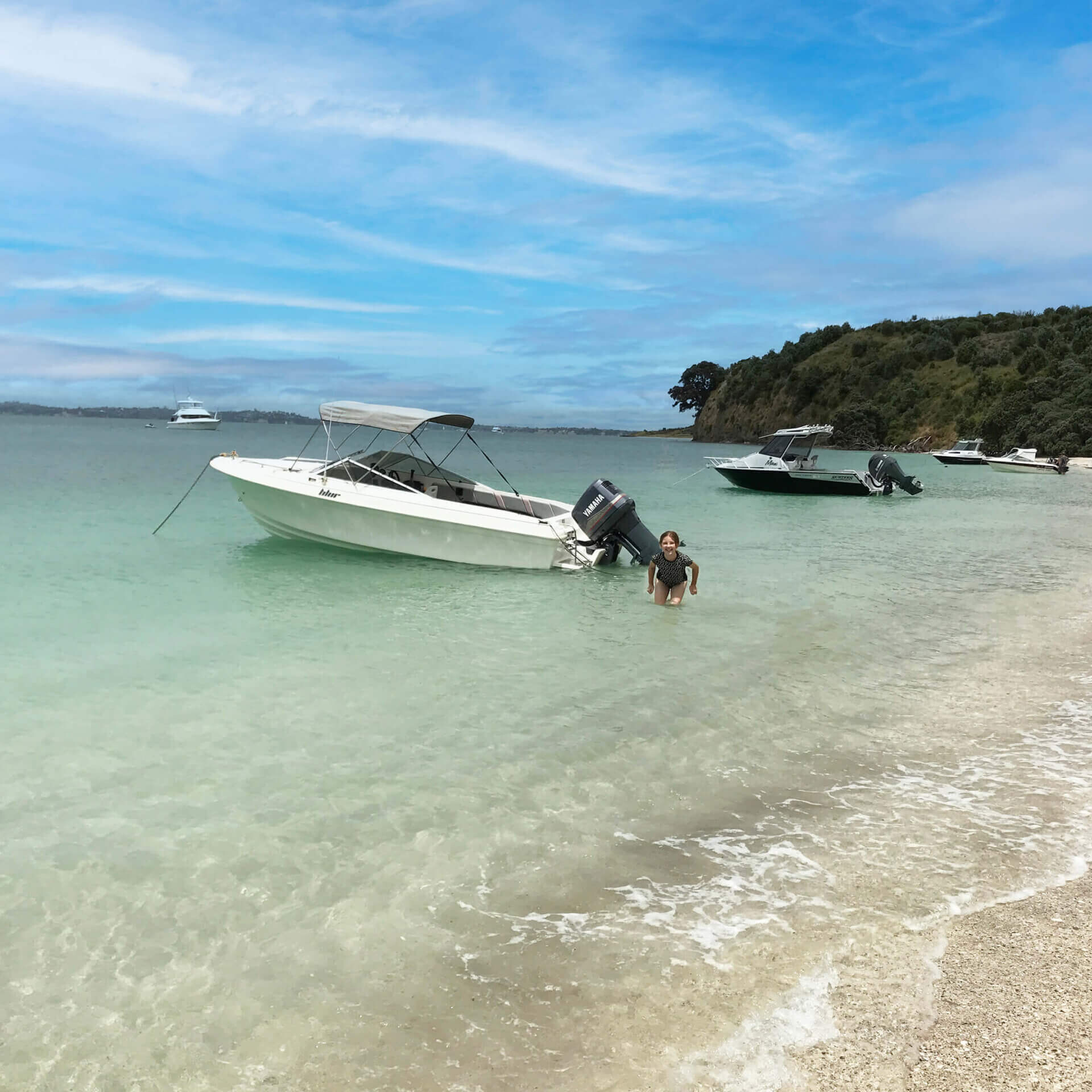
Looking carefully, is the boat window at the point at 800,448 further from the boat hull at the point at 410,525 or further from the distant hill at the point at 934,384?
the distant hill at the point at 934,384

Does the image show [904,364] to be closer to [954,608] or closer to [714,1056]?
[954,608]

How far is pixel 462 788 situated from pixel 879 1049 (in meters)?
3.17

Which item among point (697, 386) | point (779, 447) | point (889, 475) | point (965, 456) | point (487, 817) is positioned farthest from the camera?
point (697, 386)

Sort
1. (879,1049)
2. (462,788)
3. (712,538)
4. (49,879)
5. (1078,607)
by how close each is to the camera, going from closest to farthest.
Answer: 1. (879,1049)
2. (49,879)
3. (462,788)
4. (1078,607)
5. (712,538)

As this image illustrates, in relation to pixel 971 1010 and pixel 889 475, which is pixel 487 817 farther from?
pixel 889 475

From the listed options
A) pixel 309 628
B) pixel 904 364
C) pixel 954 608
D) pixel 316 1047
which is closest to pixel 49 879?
pixel 316 1047

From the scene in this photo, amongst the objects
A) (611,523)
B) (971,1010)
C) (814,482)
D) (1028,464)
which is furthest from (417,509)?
(1028,464)

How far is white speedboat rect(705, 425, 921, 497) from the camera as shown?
33.1 metres

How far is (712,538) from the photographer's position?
20453 millimetres

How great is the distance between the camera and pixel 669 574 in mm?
11812

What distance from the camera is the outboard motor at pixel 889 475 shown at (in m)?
34.4

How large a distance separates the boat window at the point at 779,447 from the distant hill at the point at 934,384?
138 feet

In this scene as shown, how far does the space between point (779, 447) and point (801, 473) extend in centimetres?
173

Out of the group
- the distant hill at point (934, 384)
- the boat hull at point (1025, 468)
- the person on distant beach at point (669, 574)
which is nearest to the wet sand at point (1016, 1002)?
the person on distant beach at point (669, 574)
